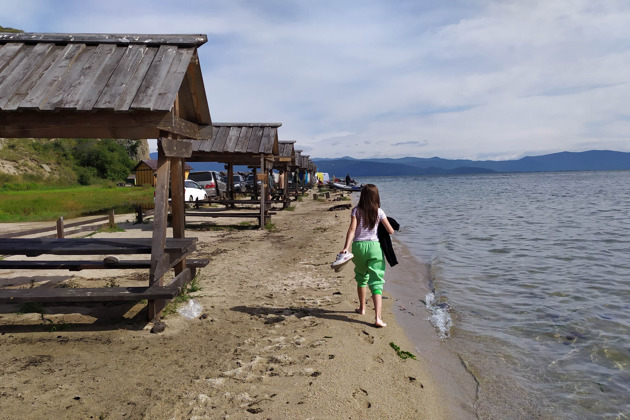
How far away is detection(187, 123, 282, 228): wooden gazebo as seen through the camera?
1559 cm

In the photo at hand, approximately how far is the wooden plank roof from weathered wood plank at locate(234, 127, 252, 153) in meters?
9.85

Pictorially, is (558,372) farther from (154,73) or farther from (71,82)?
(71,82)

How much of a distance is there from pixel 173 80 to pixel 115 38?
4.21 ft

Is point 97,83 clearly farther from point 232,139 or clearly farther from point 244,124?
point 244,124

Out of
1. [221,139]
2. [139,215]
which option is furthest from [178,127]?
[139,215]

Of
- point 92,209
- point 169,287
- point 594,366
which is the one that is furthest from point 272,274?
point 92,209

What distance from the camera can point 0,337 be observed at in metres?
5.06

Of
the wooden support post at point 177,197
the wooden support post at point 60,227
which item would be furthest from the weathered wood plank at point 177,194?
the wooden support post at point 60,227

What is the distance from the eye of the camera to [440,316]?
266 inches

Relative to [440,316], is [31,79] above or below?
above

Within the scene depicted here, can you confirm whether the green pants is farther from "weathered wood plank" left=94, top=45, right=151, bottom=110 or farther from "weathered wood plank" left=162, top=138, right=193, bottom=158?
"weathered wood plank" left=94, top=45, right=151, bottom=110

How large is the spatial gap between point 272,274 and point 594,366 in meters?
5.43

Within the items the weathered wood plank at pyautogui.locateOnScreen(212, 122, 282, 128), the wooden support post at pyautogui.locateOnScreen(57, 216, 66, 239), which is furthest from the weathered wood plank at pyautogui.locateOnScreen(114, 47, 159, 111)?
the weathered wood plank at pyautogui.locateOnScreen(212, 122, 282, 128)

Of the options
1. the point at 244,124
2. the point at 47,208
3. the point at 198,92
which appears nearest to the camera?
the point at 198,92
